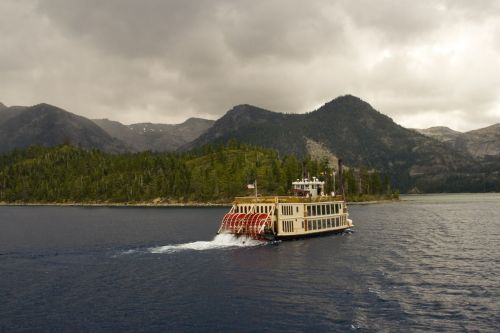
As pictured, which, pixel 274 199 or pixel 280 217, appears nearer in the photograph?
pixel 274 199

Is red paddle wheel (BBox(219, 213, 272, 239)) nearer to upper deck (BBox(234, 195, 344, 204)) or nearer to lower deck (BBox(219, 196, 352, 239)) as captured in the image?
lower deck (BBox(219, 196, 352, 239))

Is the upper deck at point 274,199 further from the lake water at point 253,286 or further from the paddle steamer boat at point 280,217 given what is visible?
the lake water at point 253,286

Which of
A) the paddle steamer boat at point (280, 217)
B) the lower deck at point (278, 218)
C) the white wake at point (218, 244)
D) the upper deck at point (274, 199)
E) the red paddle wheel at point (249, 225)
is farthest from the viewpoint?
the upper deck at point (274, 199)

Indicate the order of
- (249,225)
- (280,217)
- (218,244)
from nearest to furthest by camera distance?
(249,225)
(218,244)
(280,217)

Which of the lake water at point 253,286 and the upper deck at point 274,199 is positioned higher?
the upper deck at point 274,199

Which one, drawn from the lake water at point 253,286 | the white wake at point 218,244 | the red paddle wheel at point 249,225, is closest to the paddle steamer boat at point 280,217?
the red paddle wheel at point 249,225

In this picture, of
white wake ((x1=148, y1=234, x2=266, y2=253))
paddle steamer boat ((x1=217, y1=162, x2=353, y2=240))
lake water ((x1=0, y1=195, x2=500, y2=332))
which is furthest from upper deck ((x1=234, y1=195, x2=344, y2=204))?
lake water ((x1=0, y1=195, x2=500, y2=332))

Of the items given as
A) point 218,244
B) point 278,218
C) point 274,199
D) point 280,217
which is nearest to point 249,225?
point 278,218

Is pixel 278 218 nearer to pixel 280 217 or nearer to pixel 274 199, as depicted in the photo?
pixel 280 217

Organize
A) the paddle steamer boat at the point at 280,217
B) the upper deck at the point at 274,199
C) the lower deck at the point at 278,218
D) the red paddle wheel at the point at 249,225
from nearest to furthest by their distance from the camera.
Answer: the red paddle wheel at the point at 249,225 → the lower deck at the point at 278,218 → the paddle steamer boat at the point at 280,217 → the upper deck at the point at 274,199

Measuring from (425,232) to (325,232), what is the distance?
27.7m

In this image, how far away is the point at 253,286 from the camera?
5256 cm

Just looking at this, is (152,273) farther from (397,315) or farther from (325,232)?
(325,232)

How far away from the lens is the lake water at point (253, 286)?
40.3 metres
